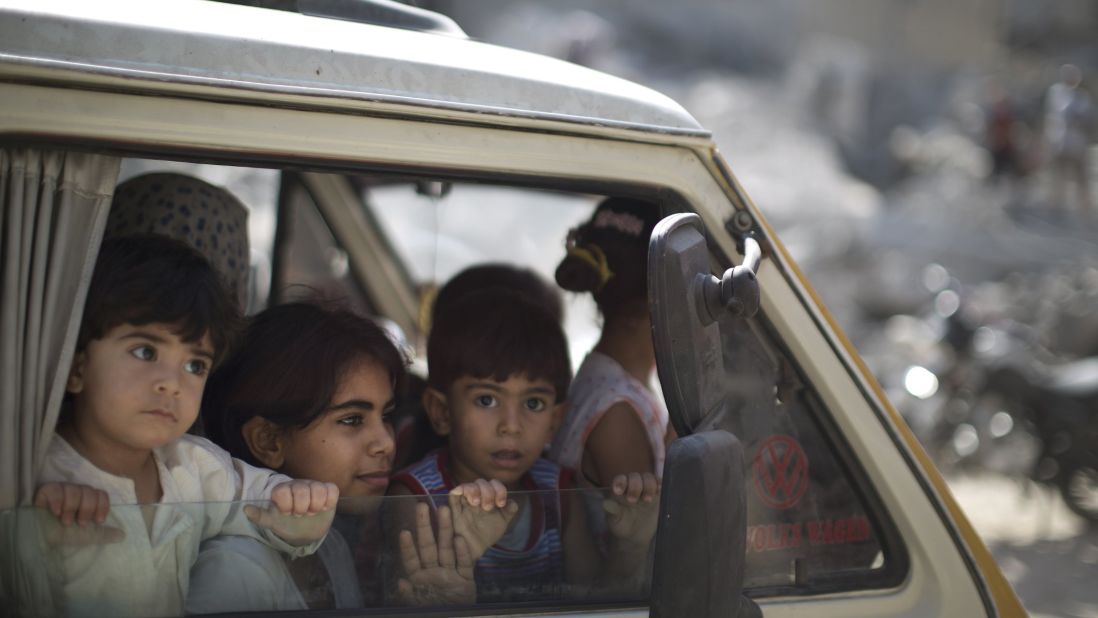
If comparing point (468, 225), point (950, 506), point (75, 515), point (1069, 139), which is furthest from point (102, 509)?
point (1069, 139)

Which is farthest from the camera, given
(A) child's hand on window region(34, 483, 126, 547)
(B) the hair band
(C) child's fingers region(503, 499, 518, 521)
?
(B) the hair band

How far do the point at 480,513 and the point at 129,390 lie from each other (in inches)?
21.3

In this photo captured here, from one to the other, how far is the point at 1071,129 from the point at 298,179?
1480 centimetres

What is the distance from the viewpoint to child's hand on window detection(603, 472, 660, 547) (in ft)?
6.05

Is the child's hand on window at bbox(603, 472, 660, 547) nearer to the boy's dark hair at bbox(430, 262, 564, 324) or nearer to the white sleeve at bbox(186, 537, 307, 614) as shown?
the white sleeve at bbox(186, 537, 307, 614)

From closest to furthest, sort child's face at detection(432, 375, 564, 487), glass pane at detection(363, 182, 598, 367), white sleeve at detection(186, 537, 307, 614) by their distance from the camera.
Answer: white sleeve at detection(186, 537, 307, 614), child's face at detection(432, 375, 564, 487), glass pane at detection(363, 182, 598, 367)

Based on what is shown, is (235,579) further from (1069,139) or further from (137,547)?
(1069,139)

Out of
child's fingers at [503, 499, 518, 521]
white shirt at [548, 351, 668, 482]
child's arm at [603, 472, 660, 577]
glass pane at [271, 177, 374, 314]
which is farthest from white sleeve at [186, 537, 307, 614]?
glass pane at [271, 177, 374, 314]

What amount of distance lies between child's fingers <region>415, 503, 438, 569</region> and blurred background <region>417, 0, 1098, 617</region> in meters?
5.14

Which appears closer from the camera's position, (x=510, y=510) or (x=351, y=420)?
(x=510, y=510)

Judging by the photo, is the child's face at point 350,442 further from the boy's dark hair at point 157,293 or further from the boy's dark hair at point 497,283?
the boy's dark hair at point 497,283

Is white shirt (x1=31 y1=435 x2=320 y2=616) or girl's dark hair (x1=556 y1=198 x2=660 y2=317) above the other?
girl's dark hair (x1=556 y1=198 x2=660 y2=317)

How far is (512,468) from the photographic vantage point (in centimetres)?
223

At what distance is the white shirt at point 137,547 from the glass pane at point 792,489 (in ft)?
2.37
